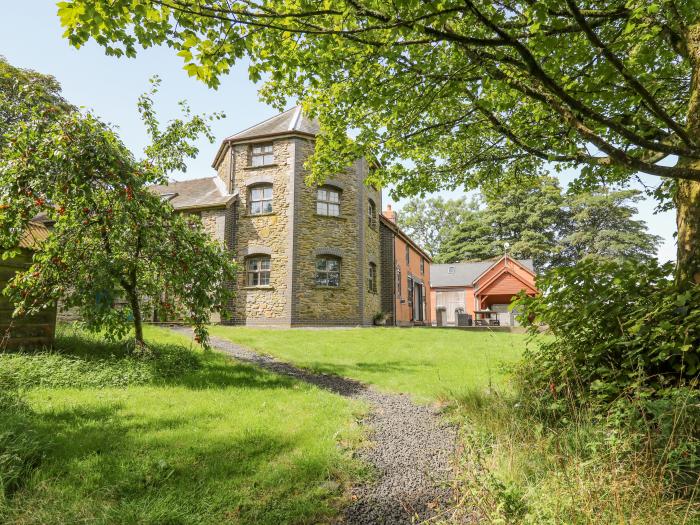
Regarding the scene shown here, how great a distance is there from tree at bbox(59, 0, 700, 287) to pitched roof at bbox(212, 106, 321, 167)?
436 inches

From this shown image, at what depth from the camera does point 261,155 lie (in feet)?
61.3

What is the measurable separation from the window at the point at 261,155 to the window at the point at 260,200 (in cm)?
120

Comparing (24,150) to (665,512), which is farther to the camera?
(24,150)

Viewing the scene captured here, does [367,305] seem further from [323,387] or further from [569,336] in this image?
[569,336]

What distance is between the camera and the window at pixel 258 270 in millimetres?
17547

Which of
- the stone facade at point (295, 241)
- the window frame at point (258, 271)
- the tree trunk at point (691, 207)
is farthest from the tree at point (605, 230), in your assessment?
the tree trunk at point (691, 207)

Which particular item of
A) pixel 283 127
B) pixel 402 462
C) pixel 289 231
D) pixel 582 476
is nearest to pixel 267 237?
pixel 289 231

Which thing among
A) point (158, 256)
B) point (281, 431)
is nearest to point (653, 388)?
point (281, 431)

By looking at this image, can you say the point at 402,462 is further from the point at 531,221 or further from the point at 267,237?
the point at 531,221

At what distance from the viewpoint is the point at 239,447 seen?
3.87 meters

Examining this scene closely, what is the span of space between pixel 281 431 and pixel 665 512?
135 inches

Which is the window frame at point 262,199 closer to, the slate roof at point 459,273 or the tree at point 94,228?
the tree at point 94,228

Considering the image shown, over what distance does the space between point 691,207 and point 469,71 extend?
10.2 ft

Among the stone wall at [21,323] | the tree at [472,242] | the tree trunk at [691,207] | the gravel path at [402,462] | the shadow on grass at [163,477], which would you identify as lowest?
the gravel path at [402,462]
